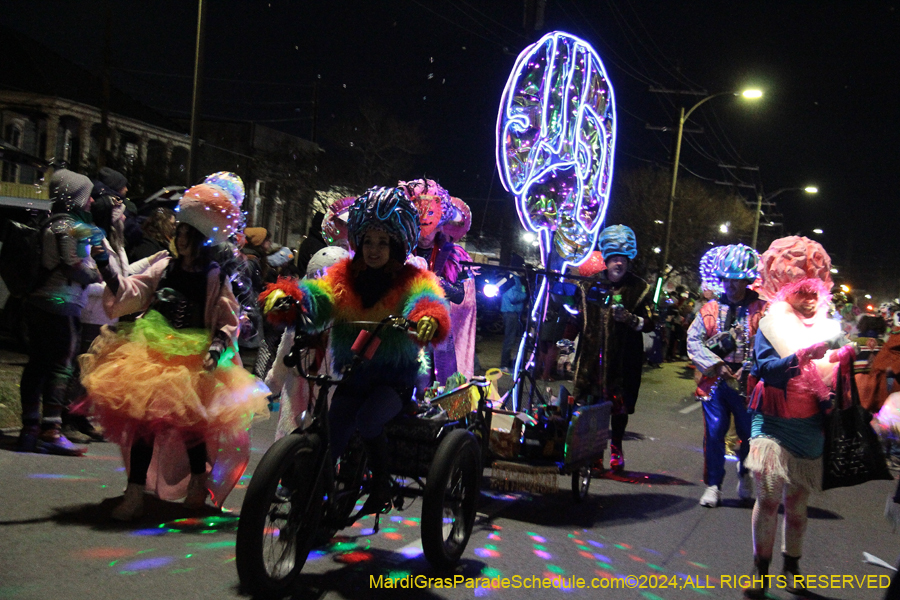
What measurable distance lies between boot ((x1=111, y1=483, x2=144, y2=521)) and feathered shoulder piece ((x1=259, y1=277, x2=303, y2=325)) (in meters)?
1.49

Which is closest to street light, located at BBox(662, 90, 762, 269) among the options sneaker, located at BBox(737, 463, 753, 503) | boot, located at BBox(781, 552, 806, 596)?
sneaker, located at BBox(737, 463, 753, 503)

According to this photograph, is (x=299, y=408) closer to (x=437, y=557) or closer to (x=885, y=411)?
(x=437, y=557)

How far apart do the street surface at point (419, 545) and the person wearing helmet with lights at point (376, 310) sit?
23.7 inches

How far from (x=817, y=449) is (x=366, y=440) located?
2.55m

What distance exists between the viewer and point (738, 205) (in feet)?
164

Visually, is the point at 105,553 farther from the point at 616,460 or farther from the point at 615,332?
the point at 616,460

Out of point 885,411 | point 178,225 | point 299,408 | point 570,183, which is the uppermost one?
point 570,183

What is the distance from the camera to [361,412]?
421cm

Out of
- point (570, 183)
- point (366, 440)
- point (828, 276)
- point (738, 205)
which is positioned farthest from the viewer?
point (738, 205)

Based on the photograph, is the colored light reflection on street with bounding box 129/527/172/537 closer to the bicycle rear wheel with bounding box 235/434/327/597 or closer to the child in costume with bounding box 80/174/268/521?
the child in costume with bounding box 80/174/268/521

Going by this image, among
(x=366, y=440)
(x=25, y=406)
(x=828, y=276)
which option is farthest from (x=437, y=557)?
(x=25, y=406)

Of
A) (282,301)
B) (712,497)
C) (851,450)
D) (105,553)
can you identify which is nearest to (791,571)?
(851,450)

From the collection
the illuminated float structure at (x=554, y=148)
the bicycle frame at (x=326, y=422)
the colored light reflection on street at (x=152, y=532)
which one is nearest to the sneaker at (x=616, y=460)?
the illuminated float structure at (x=554, y=148)

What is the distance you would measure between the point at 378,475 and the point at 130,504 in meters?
1.56
